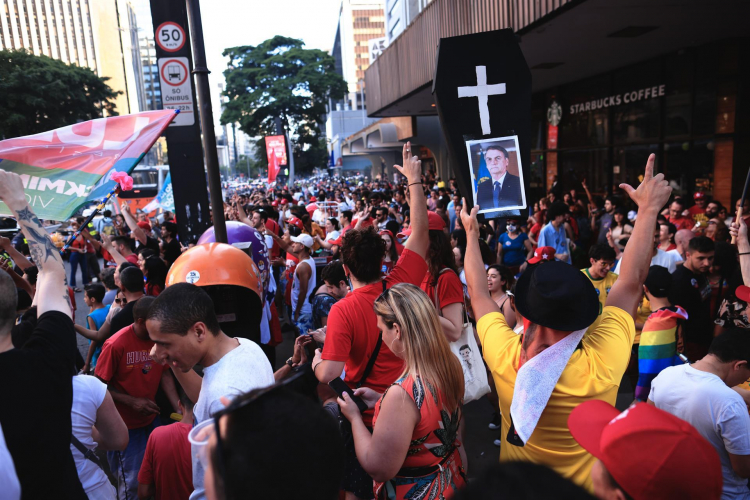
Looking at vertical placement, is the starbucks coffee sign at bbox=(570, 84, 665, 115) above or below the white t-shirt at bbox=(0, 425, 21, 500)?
above

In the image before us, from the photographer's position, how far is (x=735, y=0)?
6672 mm

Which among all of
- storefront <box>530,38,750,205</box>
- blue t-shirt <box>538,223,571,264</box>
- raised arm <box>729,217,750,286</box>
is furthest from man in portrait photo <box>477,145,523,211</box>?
storefront <box>530,38,750,205</box>

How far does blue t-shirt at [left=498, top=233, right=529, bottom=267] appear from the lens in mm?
7816

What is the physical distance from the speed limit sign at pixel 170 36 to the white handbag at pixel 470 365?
361cm

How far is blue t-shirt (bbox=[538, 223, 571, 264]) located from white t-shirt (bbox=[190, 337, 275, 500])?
6081mm

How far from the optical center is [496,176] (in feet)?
10.0

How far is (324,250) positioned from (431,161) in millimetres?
24827

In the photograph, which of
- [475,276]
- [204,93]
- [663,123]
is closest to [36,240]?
[475,276]

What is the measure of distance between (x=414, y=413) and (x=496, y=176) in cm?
160

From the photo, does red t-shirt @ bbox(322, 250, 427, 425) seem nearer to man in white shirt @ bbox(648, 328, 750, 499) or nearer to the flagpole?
man in white shirt @ bbox(648, 328, 750, 499)

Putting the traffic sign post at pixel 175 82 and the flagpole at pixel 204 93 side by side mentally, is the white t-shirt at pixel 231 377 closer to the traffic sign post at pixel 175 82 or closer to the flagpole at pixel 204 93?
the flagpole at pixel 204 93

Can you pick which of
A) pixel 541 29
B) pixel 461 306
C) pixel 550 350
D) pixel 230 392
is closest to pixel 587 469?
pixel 550 350

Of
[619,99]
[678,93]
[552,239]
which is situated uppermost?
[619,99]

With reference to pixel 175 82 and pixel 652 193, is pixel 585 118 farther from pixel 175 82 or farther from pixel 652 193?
pixel 652 193
